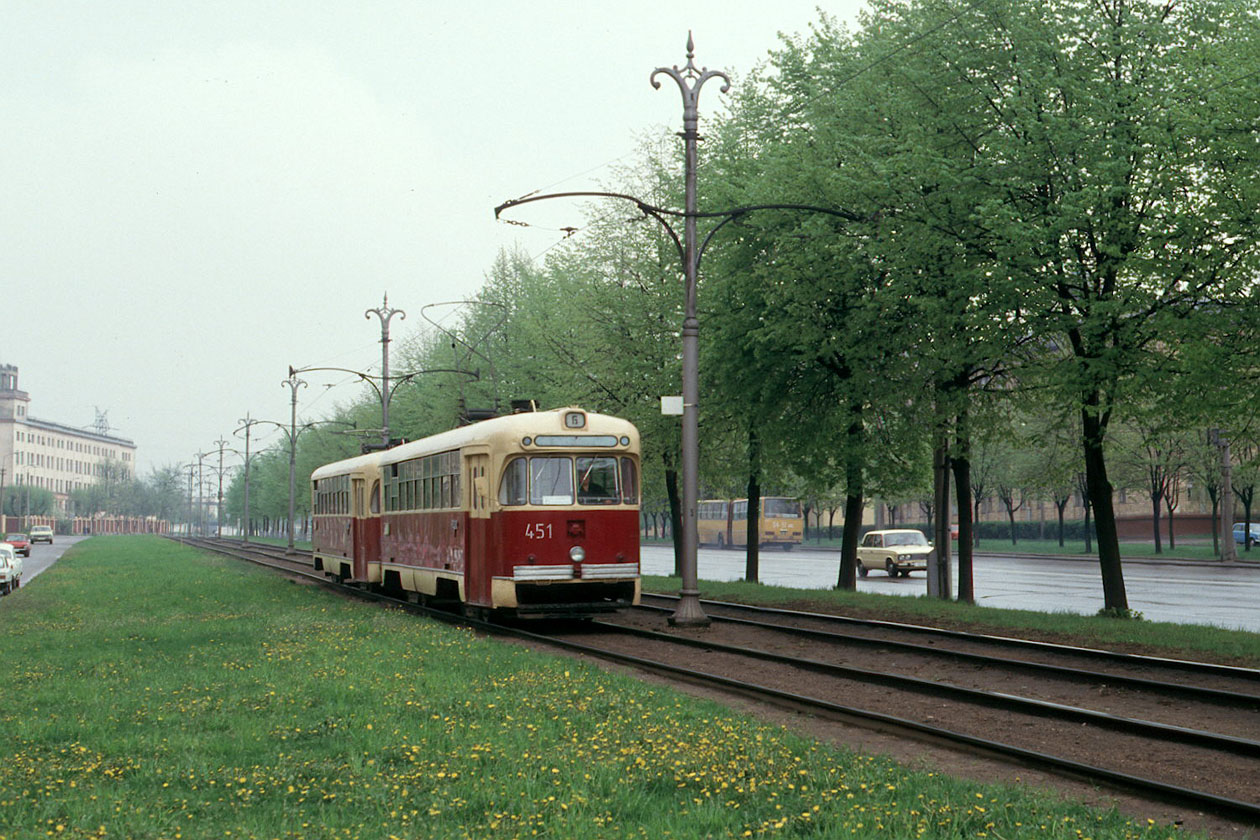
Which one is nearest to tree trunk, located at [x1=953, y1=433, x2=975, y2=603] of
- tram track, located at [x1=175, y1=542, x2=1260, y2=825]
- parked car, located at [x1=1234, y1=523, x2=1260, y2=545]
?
tram track, located at [x1=175, y1=542, x2=1260, y2=825]

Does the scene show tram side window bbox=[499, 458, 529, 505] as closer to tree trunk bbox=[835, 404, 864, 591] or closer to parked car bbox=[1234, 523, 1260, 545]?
tree trunk bbox=[835, 404, 864, 591]

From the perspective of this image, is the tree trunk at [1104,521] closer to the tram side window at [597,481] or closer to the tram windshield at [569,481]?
the tram windshield at [569,481]

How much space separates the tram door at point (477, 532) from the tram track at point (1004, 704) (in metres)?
1.34

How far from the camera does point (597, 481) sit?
19719 millimetres

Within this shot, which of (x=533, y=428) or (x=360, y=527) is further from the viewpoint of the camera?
(x=360, y=527)

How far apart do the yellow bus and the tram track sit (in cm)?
6050

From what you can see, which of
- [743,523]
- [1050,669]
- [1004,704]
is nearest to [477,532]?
[1050,669]

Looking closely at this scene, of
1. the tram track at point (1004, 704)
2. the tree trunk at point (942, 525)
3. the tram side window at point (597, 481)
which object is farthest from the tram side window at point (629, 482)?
the tree trunk at point (942, 525)

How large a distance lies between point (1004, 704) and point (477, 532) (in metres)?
10.1

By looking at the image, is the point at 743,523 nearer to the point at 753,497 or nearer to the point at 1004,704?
the point at 753,497

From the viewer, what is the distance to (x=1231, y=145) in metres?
17.0

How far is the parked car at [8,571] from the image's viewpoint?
35.7m

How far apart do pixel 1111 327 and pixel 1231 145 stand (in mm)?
3674

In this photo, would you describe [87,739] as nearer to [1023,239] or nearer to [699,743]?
[699,743]
